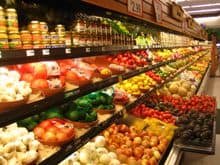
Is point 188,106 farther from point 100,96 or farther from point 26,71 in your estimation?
point 26,71

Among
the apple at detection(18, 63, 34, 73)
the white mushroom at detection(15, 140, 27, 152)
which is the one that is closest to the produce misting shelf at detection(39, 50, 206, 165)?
the white mushroom at detection(15, 140, 27, 152)

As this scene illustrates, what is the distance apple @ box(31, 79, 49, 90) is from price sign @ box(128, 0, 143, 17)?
188 cm

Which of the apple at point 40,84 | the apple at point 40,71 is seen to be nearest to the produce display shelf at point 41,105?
the apple at point 40,84

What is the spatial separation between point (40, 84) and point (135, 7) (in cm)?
226

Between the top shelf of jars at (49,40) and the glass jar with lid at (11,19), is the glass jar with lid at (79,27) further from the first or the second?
the glass jar with lid at (11,19)

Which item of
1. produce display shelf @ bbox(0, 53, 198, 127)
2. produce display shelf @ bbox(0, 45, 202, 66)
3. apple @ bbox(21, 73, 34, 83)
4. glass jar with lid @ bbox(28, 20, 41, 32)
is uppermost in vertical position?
glass jar with lid @ bbox(28, 20, 41, 32)

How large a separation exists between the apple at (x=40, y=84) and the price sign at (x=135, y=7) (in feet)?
6.16

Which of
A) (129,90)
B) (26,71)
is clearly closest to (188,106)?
(129,90)

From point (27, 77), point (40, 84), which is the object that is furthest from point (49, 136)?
point (27, 77)

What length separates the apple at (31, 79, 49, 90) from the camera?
6.65 ft

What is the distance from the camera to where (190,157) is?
4754 mm

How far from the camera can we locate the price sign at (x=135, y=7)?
12.2 feet

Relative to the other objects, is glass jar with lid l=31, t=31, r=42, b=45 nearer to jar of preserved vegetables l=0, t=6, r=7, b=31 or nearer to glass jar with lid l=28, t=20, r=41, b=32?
glass jar with lid l=28, t=20, r=41, b=32

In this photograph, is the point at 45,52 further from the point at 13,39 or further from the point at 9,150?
the point at 9,150
